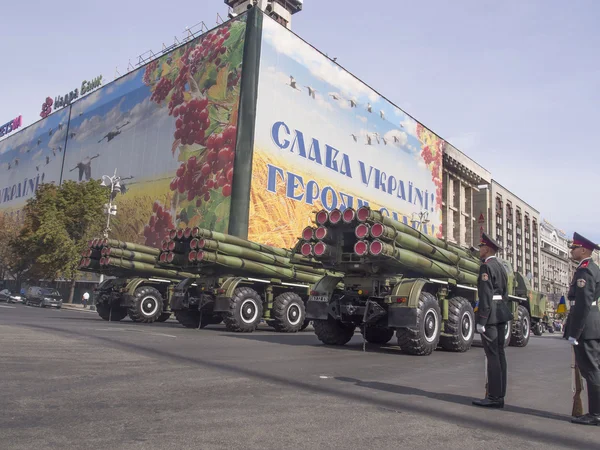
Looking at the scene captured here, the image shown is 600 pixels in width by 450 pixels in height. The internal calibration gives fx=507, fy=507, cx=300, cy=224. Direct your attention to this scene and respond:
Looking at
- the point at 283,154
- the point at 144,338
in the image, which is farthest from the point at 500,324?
the point at 283,154

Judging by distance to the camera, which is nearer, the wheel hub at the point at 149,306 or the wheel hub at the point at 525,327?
the wheel hub at the point at 525,327

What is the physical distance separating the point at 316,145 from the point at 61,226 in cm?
1969

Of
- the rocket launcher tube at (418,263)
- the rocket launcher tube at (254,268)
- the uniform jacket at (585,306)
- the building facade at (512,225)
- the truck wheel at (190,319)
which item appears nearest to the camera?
the uniform jacket at (585,306)

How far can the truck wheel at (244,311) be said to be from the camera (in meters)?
14.4

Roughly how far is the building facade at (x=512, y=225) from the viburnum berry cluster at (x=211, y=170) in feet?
148

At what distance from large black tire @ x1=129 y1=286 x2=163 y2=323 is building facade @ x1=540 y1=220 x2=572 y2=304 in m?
88.5

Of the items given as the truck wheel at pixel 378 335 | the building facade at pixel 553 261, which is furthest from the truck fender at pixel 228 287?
the building facade at pixel 553 261

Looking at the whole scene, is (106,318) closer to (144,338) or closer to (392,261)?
(144,338)

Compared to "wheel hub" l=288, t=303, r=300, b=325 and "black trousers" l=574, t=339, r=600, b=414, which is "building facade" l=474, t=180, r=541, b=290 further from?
"black trousers" l=574, t=339, r=600, b=414

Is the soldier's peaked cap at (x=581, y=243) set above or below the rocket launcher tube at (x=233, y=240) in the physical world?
below

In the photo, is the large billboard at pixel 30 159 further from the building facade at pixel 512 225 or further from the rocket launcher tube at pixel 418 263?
the building facade at pixel 512 225

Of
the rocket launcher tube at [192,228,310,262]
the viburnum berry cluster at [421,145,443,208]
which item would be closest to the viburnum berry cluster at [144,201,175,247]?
the rocket launcher tube at [192,228,310,262]

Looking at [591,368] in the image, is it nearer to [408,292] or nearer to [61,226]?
[408,292]

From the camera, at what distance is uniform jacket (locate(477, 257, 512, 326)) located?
18.6 feet
